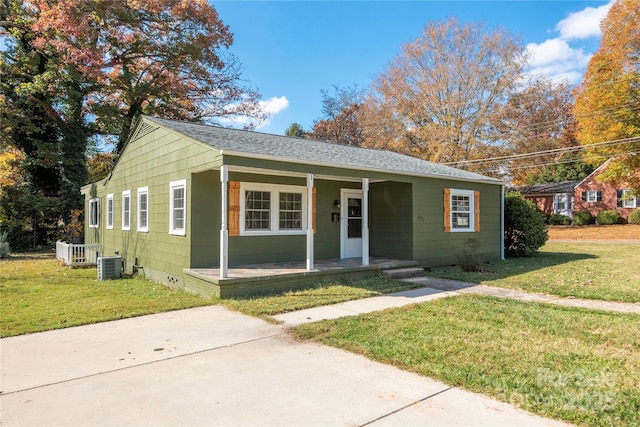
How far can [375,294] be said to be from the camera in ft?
23.6

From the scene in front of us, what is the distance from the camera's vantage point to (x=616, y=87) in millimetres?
19797

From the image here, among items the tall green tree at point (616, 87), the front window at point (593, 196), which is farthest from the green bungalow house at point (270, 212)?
the front window at point (593, 196)

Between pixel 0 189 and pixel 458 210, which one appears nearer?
pixel 458 210

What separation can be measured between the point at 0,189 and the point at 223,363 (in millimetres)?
21003

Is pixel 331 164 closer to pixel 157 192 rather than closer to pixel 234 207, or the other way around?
pixel 234 207

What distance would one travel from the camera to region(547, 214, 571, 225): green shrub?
2897 centimetres

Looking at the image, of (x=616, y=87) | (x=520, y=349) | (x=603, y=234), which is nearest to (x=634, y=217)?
(x=603, y=234)

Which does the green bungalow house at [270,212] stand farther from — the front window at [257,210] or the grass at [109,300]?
the grass at [109,300]

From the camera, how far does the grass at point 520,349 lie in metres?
2.99

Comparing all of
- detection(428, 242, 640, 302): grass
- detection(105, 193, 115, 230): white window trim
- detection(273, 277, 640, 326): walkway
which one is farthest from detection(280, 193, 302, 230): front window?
detection(105, 193, 115, 230): white window trim

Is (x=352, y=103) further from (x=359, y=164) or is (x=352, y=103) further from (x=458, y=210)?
(x=359, y=164)

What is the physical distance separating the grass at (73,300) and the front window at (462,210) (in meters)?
7.46

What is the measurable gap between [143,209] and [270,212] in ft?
12.8

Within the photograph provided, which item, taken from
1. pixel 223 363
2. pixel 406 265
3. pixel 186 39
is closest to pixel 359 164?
pixel 406 265
